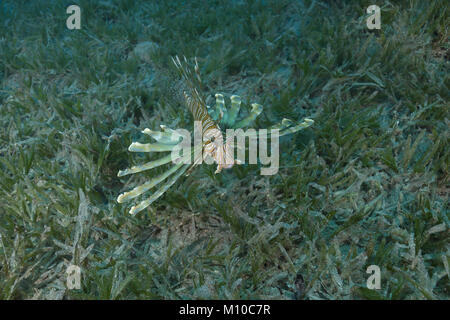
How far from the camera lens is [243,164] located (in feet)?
9.18

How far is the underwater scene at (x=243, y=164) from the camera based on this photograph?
2.24 meters

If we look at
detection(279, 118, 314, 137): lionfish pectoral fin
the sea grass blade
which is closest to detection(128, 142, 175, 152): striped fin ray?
the sea grass blade

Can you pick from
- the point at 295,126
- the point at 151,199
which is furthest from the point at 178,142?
the point at 295,126

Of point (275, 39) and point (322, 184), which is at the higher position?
point (275, 39)

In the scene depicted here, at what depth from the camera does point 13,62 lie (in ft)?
15.0

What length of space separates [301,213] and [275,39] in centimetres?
251

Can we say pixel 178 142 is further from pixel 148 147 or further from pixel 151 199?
pixel 151 199

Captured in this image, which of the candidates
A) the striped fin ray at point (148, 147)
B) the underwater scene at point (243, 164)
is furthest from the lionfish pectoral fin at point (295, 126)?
the striped fin ray at point (148, 147)

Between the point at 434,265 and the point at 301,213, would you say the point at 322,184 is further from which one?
the point at 434,265

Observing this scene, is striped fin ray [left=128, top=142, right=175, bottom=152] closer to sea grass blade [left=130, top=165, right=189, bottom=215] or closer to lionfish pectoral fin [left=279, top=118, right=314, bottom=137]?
sea grass blade [left=130, top=165, right=189, bottom=215]

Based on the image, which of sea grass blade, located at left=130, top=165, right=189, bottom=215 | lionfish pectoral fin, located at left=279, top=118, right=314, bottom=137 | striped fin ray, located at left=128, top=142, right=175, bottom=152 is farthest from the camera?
lionfish pectoral fin, located at left=279, top=118, right=314, bottom=137

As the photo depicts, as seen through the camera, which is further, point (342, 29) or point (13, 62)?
point (13, 62)

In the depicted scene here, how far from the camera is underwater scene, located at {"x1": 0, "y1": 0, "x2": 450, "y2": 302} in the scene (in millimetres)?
2240
